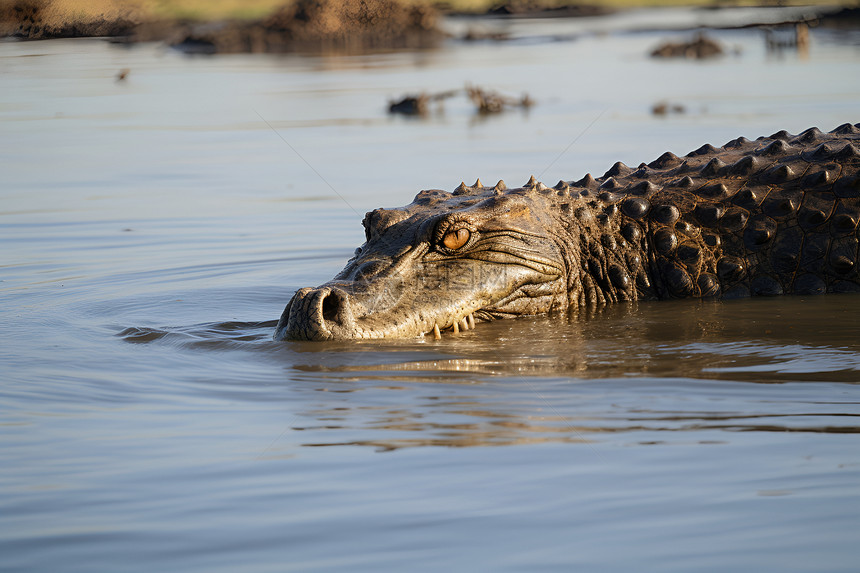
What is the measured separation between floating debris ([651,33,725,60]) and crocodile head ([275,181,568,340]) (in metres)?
19.9

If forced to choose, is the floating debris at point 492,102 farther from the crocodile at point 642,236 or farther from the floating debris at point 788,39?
the floating debris at point 788,39

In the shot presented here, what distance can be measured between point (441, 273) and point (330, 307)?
0.74m

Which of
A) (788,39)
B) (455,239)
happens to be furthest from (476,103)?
(788,39)

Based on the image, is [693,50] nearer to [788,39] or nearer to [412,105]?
[788,39]

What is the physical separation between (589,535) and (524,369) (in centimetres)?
195

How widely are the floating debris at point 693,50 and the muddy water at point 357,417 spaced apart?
1559 centimetres

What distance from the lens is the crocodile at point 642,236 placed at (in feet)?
19.4

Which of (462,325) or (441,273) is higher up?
(441,273)

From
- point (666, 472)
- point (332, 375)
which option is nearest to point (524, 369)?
point (332, 375)

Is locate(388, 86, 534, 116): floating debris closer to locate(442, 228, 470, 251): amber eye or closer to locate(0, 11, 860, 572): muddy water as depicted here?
locate(0, 11, 860, 572): muddy water

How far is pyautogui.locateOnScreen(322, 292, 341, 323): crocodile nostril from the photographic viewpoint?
5.30 metres

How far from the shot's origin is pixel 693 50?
991 inches

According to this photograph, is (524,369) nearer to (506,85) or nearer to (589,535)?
(589,535)

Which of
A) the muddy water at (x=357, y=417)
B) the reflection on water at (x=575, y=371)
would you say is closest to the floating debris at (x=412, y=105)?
the muddy water at (x=357, y=417)
